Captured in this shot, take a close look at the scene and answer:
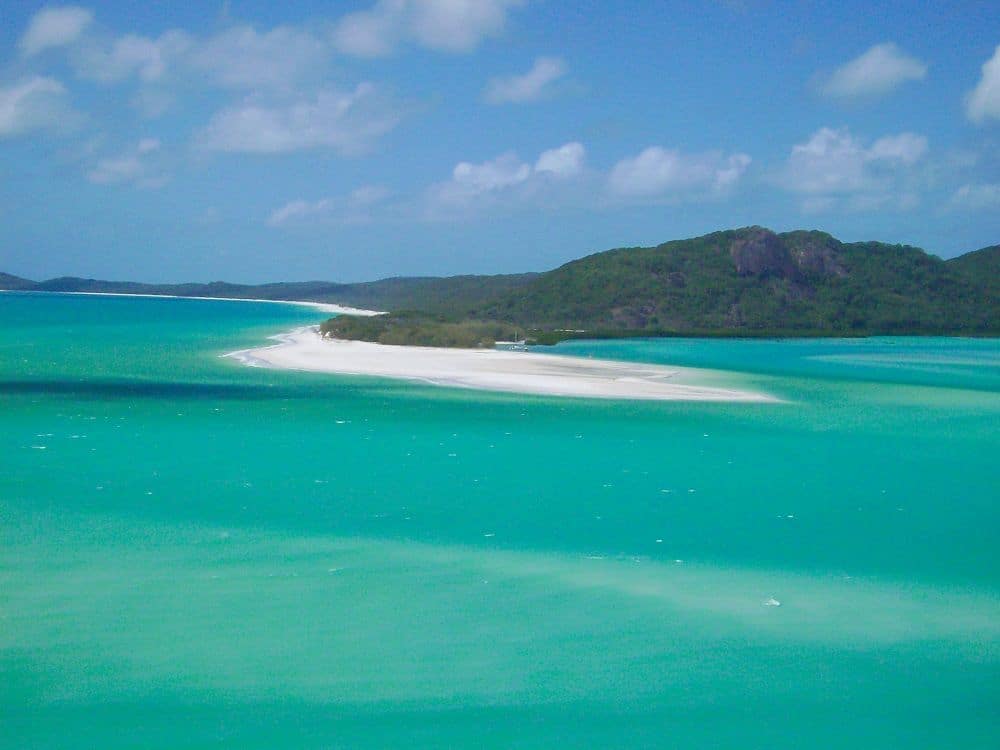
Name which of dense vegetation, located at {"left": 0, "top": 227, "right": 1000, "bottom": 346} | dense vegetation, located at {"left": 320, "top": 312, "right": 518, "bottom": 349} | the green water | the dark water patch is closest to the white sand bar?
dense vegetation, located at {"left": 320, "top": 312, "right": 518, "bottom": 349}

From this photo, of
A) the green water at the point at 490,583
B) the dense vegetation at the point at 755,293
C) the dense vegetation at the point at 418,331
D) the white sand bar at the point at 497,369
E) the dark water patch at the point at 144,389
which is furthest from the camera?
the dense vegetation at the point at 755,293

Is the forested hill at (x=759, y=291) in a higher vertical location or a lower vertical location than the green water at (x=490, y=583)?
higher

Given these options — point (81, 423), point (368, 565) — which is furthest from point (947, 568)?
point (81, 423)

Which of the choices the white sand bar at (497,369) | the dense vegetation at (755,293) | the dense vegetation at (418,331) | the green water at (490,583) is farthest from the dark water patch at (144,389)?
the dense vegetation at (755,293)

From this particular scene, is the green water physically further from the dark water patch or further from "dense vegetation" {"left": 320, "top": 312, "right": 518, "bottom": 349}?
"dense vegetation" {"left": 320, "top": 312, "right": 518, "bottom": 349}

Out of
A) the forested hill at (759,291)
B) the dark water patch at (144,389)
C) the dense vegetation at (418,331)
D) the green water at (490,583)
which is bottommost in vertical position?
the green water at (490,583)

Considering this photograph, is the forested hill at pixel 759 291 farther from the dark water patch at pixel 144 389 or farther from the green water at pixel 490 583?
the green water at pixel 490 583

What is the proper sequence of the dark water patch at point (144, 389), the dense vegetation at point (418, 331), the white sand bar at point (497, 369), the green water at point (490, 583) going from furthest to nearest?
1. the dense vegetation at point (418, 331)
2. the white sand bar at point (497, 369)
3. the dark water patch at point (144, 389)
4. the green water at point (490, 583)

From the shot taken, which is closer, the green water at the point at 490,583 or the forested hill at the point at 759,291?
the green water at the point at 490,583
